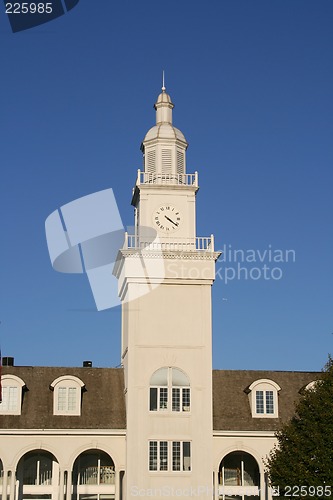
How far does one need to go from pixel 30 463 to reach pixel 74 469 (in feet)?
9.34

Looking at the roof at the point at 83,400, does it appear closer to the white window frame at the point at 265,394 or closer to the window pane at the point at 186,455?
the window pane at the point at 186,455

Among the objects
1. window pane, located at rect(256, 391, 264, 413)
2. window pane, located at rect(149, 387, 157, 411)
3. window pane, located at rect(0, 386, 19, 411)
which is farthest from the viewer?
window pane, located at rect(256, 391, 264, 413)

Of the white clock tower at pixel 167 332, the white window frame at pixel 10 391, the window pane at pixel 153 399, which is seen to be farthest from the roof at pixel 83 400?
the window pane at pixel 153 399

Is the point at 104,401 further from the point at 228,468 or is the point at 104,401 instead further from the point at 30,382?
the point at 228,468

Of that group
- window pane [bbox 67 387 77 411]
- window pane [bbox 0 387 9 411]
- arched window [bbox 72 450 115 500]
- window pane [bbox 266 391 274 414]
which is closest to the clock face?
window pane [bbox 67 387 77 411]

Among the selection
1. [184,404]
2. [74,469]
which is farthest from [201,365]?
[74,469]

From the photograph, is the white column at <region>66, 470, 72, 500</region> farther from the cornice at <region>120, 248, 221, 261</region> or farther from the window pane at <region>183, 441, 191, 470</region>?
the cornice at <region>120, 248, 221, 261</region>

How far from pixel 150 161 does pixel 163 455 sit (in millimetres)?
18266

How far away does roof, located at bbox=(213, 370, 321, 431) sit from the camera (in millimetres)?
53719

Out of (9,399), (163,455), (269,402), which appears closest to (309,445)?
(163,455)

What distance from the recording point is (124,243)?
173 feet

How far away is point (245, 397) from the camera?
5547 cm

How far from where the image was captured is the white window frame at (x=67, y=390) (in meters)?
53.6

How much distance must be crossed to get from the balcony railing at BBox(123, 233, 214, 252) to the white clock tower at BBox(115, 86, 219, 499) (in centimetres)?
6
